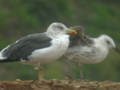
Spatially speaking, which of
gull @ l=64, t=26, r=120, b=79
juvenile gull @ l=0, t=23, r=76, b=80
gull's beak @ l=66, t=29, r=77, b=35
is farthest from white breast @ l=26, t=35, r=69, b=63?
gull @ l=64, t=26, r=120, b=79

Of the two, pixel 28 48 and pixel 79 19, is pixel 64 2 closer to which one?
pixel 79 19

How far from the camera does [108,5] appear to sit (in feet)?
58.3

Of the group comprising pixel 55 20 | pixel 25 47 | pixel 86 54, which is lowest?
pixel 25 47

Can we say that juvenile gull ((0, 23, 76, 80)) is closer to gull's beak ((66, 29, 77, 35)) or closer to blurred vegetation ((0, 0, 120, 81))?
gull's beak ((66, 29, 77, 35))

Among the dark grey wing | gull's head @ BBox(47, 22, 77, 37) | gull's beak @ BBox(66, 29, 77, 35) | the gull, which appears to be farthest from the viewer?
the gull

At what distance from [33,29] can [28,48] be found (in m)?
6.47

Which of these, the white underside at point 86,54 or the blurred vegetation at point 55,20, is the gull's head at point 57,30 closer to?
the white underside at point 86,54

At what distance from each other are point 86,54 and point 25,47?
150cm

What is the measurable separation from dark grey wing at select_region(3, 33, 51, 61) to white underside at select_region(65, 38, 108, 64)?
4.07 feet

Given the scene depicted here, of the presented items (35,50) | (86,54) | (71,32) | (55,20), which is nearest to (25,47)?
(35,50)

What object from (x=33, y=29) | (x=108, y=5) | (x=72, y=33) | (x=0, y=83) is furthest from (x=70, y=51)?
(x=108, y=5)

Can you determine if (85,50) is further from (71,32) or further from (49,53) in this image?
(49,53)

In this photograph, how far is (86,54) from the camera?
26.6ft

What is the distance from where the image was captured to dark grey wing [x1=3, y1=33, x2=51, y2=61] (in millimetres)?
6766
